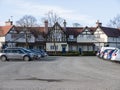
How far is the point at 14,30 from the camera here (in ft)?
316

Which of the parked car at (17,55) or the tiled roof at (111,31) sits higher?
Result: the tiled roof at (111,31)

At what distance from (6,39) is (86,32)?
2287 centimetres

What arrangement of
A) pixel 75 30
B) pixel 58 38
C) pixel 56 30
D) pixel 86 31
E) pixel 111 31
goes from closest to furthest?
pixel 56 30 → pixel 58 38 → pixel 86 31 → pixel 75 30 → pixel 111 31

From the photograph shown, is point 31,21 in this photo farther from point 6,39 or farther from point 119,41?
point 119,41

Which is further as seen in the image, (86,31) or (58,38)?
(86,31)

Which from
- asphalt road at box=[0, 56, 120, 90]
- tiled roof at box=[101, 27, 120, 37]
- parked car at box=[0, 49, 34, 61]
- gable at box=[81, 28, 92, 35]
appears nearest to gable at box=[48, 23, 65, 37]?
gable at box=[81, 28, 92, 35]

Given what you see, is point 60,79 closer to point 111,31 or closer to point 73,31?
point 73,31

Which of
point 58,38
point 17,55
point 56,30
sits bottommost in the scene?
point 17,55

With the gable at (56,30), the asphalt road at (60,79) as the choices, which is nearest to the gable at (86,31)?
the gable at (56,30)

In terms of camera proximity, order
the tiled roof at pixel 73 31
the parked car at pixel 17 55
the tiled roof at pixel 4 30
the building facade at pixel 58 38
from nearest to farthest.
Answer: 1. the parked car at pixel 17 55
2. the tiled roof at pixel 4 30
3. the building facade at pixel 58 38
4. the tiled roof at pixel 73 31

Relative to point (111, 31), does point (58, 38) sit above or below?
below

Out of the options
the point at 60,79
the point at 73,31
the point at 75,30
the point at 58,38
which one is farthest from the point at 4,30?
the point at 60,79

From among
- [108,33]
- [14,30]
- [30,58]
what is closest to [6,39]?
[14,30]

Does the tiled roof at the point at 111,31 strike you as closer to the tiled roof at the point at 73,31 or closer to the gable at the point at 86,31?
the gable at the point at 86,31
